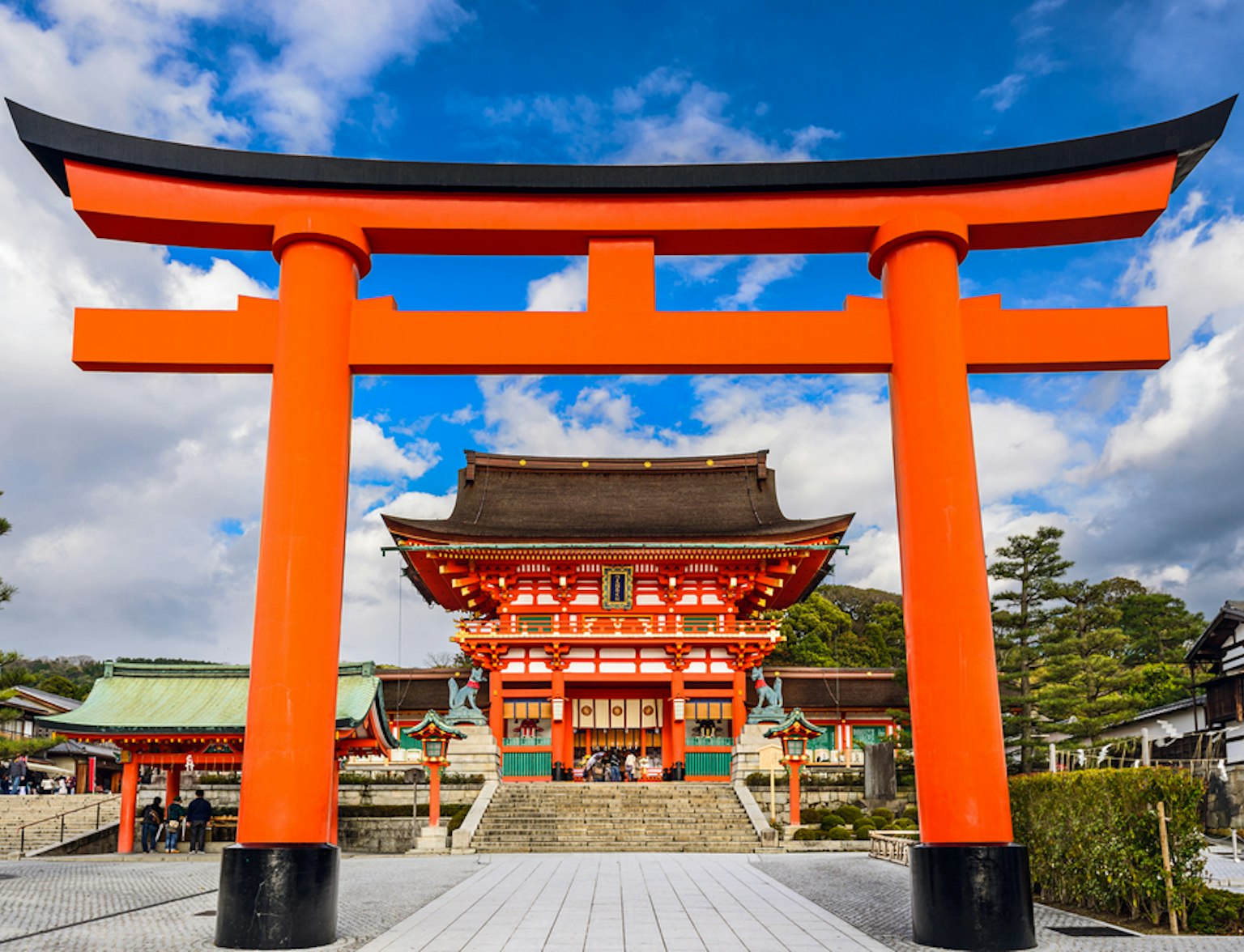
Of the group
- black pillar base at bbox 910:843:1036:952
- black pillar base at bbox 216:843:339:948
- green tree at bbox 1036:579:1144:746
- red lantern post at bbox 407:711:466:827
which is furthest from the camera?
green tree at bbox 1036:579:1144:746

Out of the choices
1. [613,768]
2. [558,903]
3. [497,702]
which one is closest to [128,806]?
[497,702]

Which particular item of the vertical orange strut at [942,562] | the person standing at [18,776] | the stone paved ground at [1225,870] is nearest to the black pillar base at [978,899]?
the vertical orange strut at [942,562]

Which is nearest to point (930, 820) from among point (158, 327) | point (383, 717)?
point (158, 327)

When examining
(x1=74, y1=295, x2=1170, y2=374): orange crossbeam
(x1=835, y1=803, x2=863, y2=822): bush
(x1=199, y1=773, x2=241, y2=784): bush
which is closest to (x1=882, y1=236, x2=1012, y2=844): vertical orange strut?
(x1=74, y1=295, x2=1170, y2=374): orange crossbeam

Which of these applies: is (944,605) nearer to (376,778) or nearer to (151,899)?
(151,899)

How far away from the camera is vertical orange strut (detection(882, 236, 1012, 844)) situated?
797 centimetres

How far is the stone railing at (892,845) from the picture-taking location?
17156mm

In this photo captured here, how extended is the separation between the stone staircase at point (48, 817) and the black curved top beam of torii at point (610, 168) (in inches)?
783

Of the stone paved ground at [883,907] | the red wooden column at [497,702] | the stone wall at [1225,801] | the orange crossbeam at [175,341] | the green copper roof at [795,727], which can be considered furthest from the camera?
the red wooden column at [497,702]

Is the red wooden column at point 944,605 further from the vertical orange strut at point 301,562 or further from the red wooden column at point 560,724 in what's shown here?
the red wooden column at point 560,724

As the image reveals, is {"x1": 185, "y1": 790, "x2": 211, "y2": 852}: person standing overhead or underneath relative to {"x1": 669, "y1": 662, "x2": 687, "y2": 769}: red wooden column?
underneath

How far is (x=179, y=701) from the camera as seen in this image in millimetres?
21688

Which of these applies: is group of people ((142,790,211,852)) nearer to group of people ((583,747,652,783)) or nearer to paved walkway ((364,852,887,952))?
group of people ((583,747,652,783))

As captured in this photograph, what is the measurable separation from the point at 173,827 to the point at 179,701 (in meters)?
2.65
